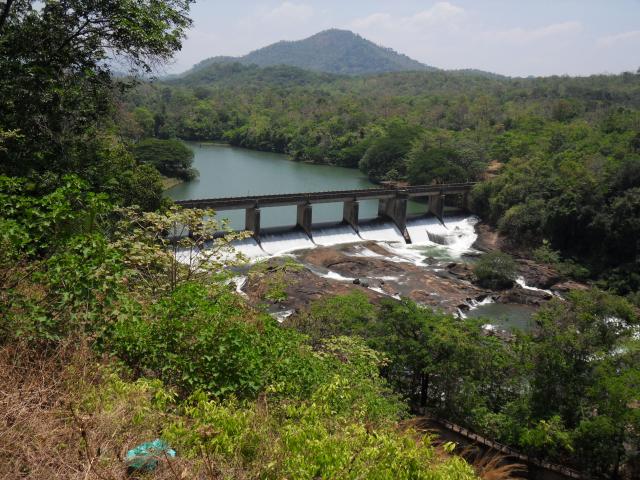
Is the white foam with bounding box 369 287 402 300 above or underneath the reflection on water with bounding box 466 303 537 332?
above

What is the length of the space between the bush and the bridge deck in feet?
33.2

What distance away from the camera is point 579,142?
45.0 m

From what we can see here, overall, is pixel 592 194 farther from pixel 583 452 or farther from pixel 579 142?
pixel 583 452

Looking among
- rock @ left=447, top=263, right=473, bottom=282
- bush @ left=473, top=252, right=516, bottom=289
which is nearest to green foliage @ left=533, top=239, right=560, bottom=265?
bush @ left=473, top=252, right=516, bottom=289

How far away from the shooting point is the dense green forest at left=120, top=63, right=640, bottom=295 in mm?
31344

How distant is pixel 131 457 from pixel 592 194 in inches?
1309

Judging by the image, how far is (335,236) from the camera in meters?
32.8

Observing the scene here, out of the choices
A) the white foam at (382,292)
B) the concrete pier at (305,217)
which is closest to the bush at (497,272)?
the white foam at (382,292)

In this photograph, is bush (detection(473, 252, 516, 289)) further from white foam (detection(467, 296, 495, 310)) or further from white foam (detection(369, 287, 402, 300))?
white foam (detection(369, 287, 402, 300))

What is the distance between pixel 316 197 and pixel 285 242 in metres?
3.80

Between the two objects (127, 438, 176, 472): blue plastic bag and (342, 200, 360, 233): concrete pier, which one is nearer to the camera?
(127, 438, 176, 472): blue plastic bag

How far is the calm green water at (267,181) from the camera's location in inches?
1551

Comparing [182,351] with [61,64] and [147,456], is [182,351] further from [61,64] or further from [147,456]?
[61,64]

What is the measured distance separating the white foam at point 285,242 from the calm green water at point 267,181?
4.48 meters
